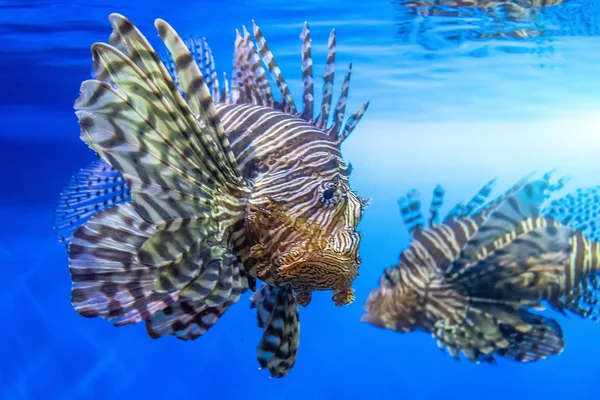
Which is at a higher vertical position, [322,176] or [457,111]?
[322,176]

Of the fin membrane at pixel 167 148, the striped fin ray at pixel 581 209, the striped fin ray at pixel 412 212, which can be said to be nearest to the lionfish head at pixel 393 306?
the striped fin ray at pixel 412 212

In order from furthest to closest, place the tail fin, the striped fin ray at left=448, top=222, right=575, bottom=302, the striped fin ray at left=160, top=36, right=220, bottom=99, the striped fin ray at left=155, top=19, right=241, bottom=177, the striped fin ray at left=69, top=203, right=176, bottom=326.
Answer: the tail fin, the striped fin ray at left=160, top=36, right=220, bottom=99, the striped fin ray at left=448, top=222, right=575, bottom=302, the striped fin ray at left=69, top=203, right=176, bottom=326, the striped fin ray at left=155, top=19, right=241, bottom=177

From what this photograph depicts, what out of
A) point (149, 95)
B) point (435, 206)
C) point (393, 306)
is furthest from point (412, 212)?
point (149, 95)

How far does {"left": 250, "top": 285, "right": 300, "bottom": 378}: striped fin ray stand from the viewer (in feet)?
9.00

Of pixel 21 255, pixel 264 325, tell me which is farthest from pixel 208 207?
pixel 21 255

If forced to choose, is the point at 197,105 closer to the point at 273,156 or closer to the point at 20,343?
the point at 273,156

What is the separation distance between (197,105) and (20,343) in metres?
7.14

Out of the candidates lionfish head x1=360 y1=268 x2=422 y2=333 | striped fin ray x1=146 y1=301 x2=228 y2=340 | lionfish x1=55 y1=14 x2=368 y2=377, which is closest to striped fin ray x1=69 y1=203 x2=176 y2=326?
lionfish x1=55 y1=14 x2=368 y2=377

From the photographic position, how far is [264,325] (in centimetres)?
281

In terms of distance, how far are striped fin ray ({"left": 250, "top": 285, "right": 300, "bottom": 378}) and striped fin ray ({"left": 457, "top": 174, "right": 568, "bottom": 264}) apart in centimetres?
100

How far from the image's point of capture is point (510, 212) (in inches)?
110

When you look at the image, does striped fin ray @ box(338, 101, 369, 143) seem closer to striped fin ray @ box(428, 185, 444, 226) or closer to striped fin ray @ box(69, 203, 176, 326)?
striped fin ray @ box(428, 185, 444, 226)

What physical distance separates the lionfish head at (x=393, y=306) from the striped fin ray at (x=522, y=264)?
1.26 feet

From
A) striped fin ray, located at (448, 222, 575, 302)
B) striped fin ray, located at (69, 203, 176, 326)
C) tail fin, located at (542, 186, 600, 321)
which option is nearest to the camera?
striped fin ray, located at (69, 203, 176, 326)
